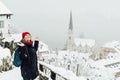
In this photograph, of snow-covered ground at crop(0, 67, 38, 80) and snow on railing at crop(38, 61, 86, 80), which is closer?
snow on railing at crop(38, 61, 86, 80)

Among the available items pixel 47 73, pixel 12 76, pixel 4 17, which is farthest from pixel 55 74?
pixel 4 17

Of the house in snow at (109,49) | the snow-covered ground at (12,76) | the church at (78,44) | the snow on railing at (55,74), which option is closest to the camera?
the snow on railing at (55,74)

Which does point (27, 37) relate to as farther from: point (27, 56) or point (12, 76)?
point (12, 76)

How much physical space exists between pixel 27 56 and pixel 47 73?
306cm

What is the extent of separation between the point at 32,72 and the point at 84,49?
114082 millimetres

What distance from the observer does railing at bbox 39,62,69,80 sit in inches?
358

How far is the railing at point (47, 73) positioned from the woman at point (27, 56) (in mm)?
1110

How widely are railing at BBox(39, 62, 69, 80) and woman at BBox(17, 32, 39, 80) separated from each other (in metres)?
1.11

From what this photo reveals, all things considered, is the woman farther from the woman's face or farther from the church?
the church

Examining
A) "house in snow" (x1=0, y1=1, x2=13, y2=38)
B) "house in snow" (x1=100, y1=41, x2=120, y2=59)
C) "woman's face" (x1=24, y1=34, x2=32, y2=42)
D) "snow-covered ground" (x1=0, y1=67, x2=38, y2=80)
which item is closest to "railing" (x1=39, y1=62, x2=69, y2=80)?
"snow-covered ground" (x1=0, y1=67, x2=38, y2=80)

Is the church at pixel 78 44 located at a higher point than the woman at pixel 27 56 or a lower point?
lower

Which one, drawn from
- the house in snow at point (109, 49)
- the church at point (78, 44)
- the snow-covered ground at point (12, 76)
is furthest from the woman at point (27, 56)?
the church at point (78, 44)

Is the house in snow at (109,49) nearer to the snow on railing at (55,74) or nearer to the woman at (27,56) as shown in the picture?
the snow on railing at (55,74)

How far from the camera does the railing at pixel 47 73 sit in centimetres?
910
